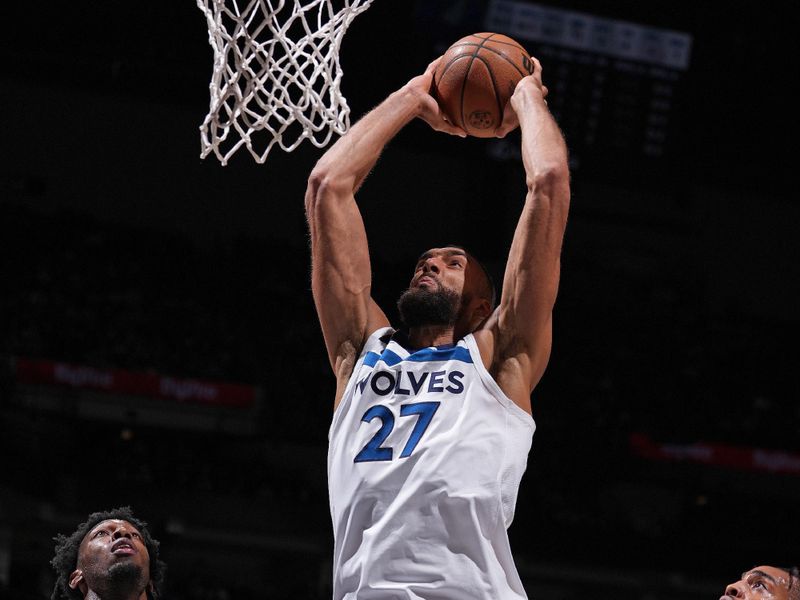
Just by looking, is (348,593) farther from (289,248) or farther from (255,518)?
(289,248)

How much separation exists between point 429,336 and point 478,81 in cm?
72

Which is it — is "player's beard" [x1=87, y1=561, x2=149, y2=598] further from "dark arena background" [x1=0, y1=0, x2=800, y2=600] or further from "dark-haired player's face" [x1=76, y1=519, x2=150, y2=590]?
"dark arena background" [x1=0, y1=0, x2=800, y2=600]

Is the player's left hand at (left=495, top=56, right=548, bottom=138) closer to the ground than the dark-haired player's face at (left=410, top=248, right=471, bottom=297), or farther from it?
farther from it

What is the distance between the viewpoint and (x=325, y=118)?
3723 mm

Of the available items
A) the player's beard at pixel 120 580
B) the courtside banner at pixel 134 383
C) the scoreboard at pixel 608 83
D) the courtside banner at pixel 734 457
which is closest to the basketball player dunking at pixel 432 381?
the player's beard at pixel 120 580

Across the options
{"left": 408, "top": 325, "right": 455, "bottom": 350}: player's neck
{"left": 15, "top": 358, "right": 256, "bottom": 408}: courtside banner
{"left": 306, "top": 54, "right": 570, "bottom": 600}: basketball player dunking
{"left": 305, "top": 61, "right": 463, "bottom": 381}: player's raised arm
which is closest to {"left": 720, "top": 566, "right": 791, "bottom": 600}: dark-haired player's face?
{"left": 306, "top": 54, "right": 570, "bottom": 600}: basketball player dunking

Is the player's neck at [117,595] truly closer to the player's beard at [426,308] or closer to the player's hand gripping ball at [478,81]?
the player's beard at [426,308]

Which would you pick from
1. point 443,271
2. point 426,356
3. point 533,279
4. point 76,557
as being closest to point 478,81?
point 443,271

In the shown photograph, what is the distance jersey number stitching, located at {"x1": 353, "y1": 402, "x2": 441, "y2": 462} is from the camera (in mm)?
2756

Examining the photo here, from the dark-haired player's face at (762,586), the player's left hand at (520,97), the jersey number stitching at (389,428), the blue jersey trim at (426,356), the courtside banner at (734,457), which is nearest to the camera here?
the jersey number stitching at (389,428)

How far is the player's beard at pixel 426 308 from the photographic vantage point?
2.96 m

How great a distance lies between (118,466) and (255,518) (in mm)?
Answer: 1342

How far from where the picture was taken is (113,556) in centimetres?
379

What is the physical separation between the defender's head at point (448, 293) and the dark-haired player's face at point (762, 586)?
4.26 ft
